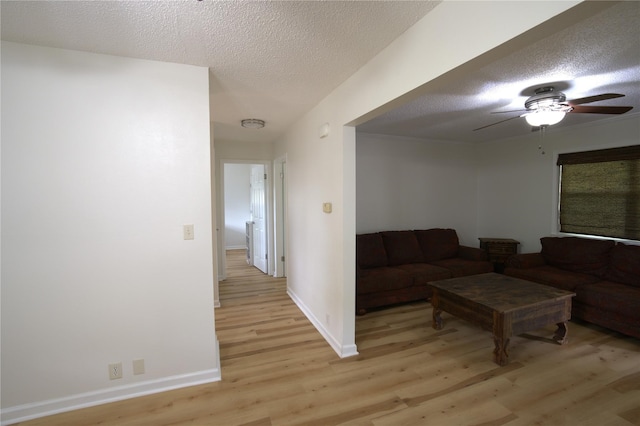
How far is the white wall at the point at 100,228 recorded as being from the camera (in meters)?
1.87

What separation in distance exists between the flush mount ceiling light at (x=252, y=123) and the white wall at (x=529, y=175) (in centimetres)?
402

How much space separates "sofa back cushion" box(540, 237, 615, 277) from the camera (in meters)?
3.49

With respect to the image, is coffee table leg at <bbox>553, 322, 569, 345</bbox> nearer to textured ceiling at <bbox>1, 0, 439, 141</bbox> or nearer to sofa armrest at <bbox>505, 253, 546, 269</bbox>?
sofa armrest at <bbox>505, 253, 546, 269</bbox>

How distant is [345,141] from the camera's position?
2.52 metres

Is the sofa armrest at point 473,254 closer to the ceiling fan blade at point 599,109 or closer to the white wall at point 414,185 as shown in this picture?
the white wall at point 414,185

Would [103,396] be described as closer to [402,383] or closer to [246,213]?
[402,383]

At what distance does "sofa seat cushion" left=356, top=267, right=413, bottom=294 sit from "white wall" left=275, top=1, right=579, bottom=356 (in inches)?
25.3

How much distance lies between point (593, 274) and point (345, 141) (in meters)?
3.55

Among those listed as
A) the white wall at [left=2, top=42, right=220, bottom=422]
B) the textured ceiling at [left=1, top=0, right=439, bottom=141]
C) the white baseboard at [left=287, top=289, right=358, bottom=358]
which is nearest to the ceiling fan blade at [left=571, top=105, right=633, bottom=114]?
the textured ceiling at [left=1, top=0, right=439, bottom=141]

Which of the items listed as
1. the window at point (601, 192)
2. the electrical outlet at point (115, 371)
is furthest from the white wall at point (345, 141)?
the window at point (601, 192)

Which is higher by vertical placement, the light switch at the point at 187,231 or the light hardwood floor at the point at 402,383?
the light switch at the point at 187,231

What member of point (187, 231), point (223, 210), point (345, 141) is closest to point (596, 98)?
point (345, 141)

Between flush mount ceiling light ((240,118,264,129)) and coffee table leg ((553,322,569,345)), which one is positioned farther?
flush mount ceiling light ((240,118,264,129))

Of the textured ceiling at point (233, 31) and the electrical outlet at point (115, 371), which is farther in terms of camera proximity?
the electrical outlet at point (115, 371)
